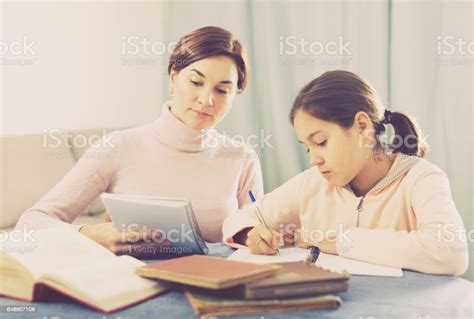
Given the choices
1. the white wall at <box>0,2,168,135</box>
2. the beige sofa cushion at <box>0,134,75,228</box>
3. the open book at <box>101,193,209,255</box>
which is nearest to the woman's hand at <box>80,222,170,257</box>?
the open book at <box>101,193,209,255</box>

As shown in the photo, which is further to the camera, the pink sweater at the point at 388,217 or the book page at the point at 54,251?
the pink sweater at the point at 388,217

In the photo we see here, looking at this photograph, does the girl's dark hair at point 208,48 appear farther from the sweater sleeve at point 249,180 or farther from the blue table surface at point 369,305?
the blue table surface at point 369,305

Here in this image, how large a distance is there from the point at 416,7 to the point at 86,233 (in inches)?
61.9

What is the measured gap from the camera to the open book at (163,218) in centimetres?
127

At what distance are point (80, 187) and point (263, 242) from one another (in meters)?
0.62

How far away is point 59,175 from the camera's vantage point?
2457 millimetres

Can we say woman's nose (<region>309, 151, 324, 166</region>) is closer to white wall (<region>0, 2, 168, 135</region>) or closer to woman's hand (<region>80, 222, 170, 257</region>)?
woman's hand (<region>80, 222, 170, 257</region>)

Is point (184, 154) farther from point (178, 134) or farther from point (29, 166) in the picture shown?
point (29, 166)

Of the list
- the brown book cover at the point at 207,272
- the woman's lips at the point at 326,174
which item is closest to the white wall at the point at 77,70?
the woman's lips at the point at 326,174

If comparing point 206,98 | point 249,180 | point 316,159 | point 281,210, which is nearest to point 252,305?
point 316,159

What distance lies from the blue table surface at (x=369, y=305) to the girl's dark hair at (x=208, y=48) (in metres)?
0.85

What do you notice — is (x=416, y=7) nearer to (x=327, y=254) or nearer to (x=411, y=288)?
(x=327, y=254)

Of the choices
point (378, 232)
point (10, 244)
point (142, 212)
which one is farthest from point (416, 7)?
point (10, 244)

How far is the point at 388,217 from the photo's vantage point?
1.40 m
